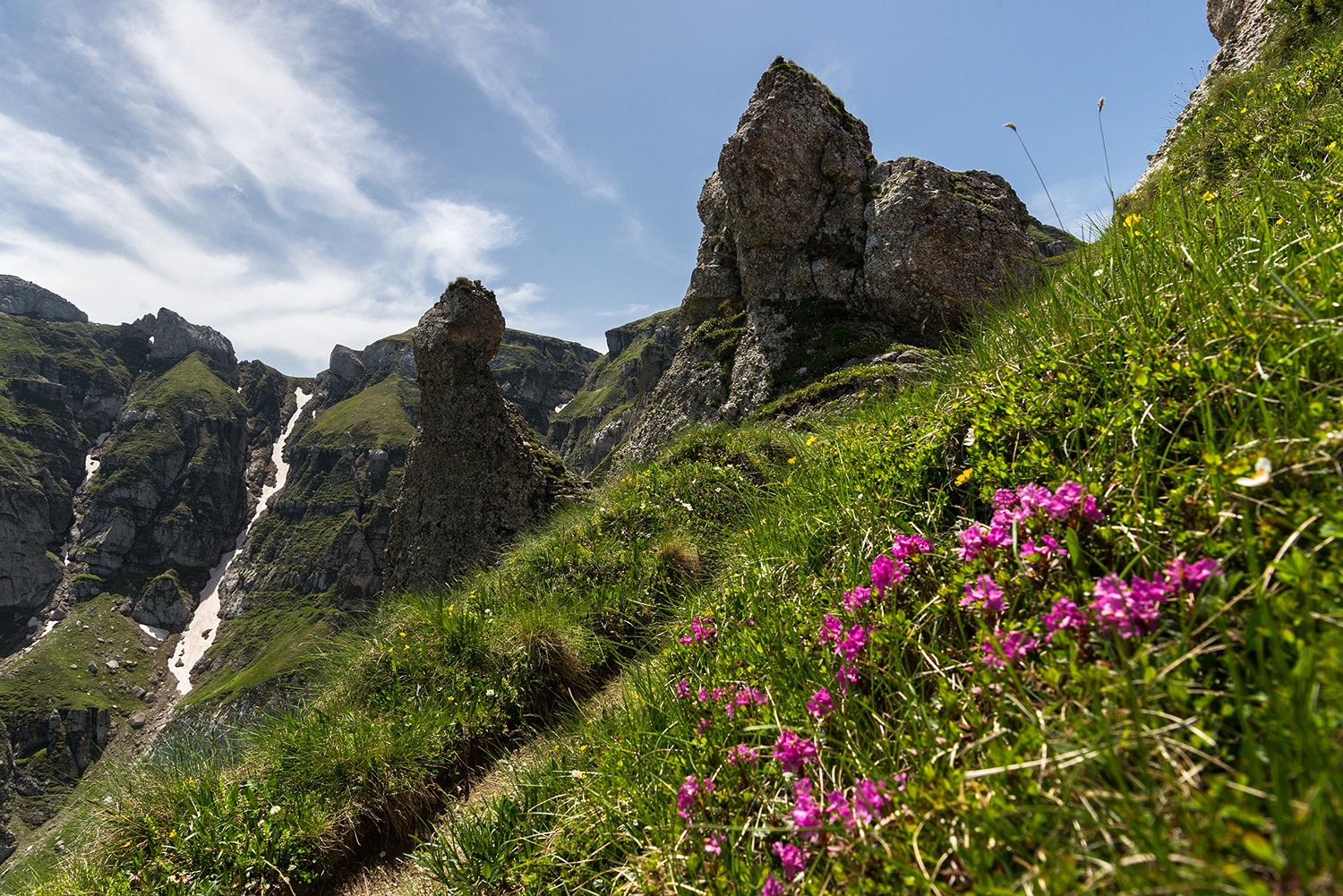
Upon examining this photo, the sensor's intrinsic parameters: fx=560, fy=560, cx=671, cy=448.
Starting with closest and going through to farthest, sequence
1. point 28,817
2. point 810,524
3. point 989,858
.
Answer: point 989,858 < point 810,524 < point 28,817

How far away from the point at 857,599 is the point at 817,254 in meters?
19.2

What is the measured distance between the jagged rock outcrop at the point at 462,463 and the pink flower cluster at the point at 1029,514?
12.5 metres

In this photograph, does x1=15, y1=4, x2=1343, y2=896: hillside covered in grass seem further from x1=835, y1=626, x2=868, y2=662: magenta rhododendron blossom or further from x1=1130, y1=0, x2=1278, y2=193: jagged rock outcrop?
x1=1130, y1=0, x2=1278, y2=193: jagged rock outcrop

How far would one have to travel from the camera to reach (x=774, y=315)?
20.3 metres

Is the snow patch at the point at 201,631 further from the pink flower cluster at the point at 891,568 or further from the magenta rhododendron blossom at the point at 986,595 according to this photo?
the magenta rhododendron blossom at the point at 986,595

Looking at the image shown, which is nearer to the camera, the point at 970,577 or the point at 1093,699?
the point at 1093,699

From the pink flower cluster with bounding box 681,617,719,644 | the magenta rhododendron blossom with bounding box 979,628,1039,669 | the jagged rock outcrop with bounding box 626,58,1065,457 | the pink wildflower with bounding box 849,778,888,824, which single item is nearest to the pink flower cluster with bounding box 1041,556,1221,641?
the magenta rhododendron blossom with bounding box 979,628,1039,669

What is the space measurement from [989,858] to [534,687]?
5.34 metres

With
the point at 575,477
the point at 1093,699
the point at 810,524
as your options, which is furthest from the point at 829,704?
the point at 575,477

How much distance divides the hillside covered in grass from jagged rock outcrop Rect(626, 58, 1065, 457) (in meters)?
10.3

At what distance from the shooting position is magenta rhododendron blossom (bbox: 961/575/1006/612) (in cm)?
236

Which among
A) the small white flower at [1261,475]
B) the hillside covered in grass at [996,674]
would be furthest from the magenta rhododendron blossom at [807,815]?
the small white flower at [1261,475]

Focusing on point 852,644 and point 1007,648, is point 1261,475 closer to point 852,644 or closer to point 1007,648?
point 1007,648

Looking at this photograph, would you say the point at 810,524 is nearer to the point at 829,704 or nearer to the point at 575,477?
the point at 829,704
